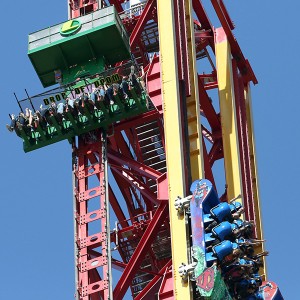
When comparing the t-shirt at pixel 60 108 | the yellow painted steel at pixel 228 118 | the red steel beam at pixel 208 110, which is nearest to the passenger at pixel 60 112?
the t-shirt at pixel 60 108

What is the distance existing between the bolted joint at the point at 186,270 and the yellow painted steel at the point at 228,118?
996 cm

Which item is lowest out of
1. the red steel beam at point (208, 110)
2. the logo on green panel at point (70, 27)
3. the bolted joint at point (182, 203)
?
the bolted joint at point (182, 203)

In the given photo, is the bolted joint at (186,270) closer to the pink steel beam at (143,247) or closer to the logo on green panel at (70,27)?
the pink steel beam at (143,247)

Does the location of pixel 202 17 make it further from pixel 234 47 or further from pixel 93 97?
pixel 93 97

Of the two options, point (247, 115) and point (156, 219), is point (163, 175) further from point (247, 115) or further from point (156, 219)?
point (247, 115)

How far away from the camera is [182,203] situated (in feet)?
227

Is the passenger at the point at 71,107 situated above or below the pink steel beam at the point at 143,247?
above

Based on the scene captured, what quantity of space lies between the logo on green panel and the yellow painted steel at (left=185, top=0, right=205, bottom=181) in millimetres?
4375

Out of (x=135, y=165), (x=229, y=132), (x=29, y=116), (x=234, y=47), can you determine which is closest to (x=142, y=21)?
(x=229, y=132)

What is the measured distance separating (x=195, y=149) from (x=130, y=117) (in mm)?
3738

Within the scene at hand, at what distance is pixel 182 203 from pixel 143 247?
148 inches

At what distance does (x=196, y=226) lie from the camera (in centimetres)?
6844

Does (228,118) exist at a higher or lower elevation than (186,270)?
higher

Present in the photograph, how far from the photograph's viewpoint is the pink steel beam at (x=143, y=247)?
71.5 metres
